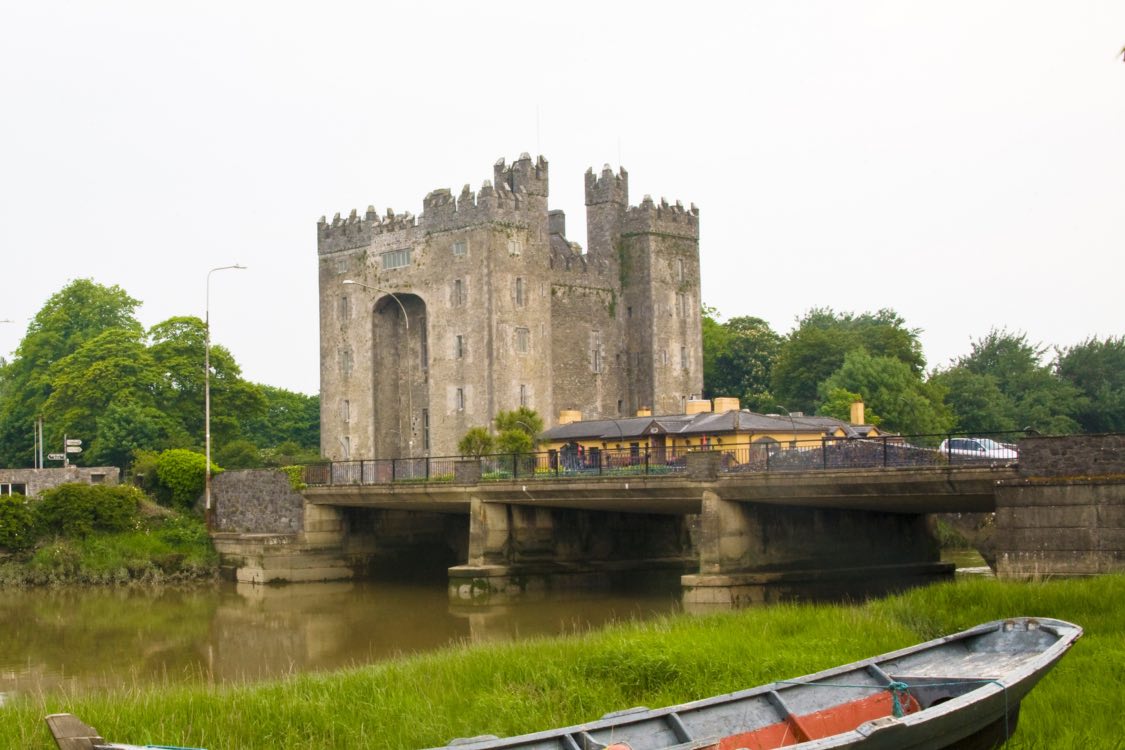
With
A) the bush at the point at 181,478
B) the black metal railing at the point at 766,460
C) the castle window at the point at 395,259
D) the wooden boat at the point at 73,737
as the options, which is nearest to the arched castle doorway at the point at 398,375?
the castle window at the point at 395,259

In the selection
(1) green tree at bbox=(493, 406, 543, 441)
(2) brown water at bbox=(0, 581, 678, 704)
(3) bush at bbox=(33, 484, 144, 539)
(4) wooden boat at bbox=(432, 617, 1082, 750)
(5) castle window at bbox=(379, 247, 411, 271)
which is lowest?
(2) brown water at bbox=(0, 581, 678, 704)

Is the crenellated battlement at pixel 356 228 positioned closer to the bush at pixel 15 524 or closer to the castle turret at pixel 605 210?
the castle turret at pixel 605 210

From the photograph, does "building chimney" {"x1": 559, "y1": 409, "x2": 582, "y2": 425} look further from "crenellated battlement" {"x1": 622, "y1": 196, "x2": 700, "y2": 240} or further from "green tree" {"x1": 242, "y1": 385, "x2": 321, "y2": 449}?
"green tree" {"x1": 242, "y1": 385, "x2": 321, "y2": 449}

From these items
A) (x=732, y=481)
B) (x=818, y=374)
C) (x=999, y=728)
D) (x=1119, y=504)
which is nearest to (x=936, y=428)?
(x=818, y=374)

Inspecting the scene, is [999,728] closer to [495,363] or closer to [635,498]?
[635,498]

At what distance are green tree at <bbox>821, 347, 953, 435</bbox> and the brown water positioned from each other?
1418 inches

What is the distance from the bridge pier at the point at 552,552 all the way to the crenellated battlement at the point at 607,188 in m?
31.7

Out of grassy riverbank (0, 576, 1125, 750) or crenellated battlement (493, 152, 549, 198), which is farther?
crenellated battlement (493, 152, 549, 198)

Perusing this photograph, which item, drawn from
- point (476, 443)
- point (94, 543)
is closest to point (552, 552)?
point (476, 443)

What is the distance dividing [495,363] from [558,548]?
Answer: 24.4 metres

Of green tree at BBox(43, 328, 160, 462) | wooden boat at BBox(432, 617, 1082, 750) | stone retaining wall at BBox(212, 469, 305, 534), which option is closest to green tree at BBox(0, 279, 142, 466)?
green tree at BBox(43, 328, 160, 462)

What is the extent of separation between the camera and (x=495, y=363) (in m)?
70.3

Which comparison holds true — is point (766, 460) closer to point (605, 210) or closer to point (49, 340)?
point (605, 210)

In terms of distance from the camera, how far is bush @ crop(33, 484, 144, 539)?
53531 millimetres
